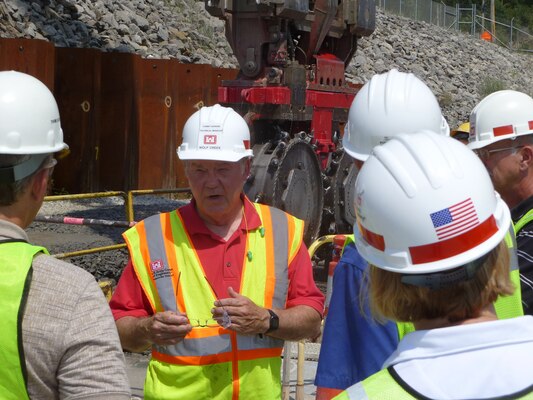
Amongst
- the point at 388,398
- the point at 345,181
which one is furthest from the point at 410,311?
the point at 345,181

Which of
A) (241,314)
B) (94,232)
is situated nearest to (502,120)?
(241,314)

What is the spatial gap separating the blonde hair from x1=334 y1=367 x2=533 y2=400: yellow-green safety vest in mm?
202

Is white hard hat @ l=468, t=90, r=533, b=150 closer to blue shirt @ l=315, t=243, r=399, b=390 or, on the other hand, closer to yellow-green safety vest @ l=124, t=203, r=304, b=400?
yellow-green safety vest @ l=124, t=203, r=304, b=400

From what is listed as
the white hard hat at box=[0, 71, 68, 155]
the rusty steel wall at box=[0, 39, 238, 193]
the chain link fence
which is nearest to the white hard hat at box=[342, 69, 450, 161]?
the white hard hat at box=[0, 71, 68, 155]

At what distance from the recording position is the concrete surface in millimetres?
6859

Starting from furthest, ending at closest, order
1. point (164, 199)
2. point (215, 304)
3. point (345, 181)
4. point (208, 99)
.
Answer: point (208, 99), point (164, 199), point (345, 181), point (215, 304)

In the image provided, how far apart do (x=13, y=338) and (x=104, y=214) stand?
1244 cm

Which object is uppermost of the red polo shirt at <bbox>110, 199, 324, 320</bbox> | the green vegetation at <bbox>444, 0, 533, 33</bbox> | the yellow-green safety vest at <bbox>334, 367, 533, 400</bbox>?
the green vegetation at <bbox>444, 0, 533, 33</bbox>

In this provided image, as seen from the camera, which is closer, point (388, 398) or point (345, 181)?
point (388, 398)

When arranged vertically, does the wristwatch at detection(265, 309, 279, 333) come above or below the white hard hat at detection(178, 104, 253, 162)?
below

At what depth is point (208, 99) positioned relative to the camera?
61.9 feet

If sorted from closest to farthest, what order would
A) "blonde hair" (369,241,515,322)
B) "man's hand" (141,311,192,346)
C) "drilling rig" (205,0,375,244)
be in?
"blonde hair" (369,241,515,322)
"man's hand" (141,311,192,346)
"drilling rig" (205,0,375,244)

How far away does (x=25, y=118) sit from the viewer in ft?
9.47

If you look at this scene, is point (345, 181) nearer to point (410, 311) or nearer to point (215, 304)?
point (215, 304)
